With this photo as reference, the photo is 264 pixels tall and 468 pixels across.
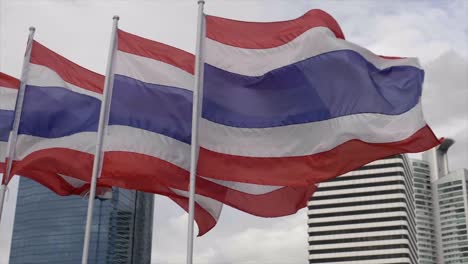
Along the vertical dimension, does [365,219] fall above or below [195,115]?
above

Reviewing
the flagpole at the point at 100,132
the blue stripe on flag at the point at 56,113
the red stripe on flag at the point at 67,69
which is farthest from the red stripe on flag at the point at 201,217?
the red stripe on flag at the point at 67,69

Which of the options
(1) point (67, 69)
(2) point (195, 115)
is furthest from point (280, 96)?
(1) point (67, 69)

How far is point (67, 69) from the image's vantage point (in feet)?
62.2

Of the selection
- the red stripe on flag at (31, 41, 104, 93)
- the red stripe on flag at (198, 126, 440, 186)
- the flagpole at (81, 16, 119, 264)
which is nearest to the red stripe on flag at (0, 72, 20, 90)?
the red stripe on flag at (31, 41, 104, 93)

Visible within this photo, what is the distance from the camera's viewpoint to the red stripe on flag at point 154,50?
1758cm

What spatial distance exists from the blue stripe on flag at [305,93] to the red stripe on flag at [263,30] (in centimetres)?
73

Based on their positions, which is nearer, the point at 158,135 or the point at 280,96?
the point at 158,135

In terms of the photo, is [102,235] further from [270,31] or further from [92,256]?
[270,31]

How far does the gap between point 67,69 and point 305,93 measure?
6186 millimetres

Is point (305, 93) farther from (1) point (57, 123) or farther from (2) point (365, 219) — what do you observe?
(2) point (365, 219)

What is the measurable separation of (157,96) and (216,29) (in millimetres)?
2072

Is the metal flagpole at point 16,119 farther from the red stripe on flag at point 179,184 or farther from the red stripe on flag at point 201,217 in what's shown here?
the red stripe on flag at point 201,217

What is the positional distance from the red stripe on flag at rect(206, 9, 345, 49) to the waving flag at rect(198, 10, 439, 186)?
0.08 feet

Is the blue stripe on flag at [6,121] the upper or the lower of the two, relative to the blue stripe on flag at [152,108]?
upper
